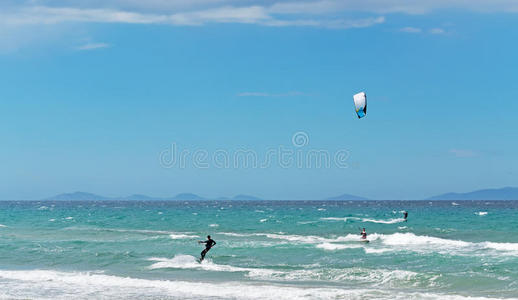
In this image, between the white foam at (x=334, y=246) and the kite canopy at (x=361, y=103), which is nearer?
the kite canopy at (x=361, y=103)

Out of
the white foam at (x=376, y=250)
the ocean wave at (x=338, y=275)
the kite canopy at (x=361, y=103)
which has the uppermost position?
the kite canopy at (x=361, y=103)

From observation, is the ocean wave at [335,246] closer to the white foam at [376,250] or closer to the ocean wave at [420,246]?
the ocean wave at [420,246]

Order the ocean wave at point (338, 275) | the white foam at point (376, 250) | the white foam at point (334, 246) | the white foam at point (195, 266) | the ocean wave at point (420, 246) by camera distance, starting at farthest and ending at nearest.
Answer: the white foam at point (334, 246) → the white foam at point (376, 250) → the ocean wave at point (420, 246) → the white foam at point (195, 266) → the ocean wave at point (338, 275)

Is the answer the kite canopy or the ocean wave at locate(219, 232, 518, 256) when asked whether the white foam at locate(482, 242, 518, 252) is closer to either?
the ocean wave at locate(219, 232, 518, 256)

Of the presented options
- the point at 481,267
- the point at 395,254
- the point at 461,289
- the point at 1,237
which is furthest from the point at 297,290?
the point at 1,237

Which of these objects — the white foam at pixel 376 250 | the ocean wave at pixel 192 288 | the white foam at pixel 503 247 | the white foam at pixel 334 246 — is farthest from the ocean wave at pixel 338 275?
the white foam at pixel 503 247

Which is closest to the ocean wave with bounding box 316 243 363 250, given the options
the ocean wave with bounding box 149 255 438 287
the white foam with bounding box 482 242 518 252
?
the white foam with bounding box 482 242 518 252

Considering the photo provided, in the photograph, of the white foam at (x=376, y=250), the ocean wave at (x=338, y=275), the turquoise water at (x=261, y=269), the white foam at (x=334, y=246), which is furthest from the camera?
the white foam at (x=334, y=246)

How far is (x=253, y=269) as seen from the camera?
25.3m

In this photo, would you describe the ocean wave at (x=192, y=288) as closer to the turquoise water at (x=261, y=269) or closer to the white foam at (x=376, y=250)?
the turquoise water at (x=261, y=269)

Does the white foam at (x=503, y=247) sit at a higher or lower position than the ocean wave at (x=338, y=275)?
higher

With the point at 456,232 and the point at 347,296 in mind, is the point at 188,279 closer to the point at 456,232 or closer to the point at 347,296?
the point at 347,296

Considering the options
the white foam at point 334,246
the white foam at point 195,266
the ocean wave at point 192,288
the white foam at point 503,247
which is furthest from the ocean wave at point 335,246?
the ocean wave at point 192,288

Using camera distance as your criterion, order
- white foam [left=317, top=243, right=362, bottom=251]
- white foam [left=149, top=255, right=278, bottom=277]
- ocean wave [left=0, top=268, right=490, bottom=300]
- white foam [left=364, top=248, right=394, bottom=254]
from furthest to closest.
A: white foam [left=317, top=243, right=362, bottom=251] < white foam [left=364, top=248, right=394, bottom=254] < white foam [left=149, top=255, right=278, bottom=277] < ocean wave [left=0, top=268, right=490, bottom=300]
